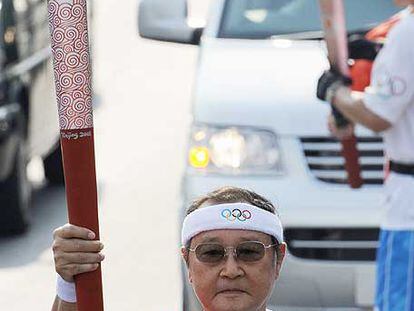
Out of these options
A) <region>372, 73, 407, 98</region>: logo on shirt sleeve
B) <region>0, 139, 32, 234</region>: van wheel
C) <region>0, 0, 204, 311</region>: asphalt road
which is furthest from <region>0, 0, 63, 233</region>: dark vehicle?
<region>372, 73, 407, 98</region>: logo on shirt sleeve

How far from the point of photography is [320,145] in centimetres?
749

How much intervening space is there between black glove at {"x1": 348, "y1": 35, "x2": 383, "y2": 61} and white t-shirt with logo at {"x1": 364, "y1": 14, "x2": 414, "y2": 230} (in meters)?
0.38

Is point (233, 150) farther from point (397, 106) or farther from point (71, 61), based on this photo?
point (71, 61)

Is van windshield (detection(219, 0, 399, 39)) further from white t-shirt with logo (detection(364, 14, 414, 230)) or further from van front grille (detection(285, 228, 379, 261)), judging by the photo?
white t-shirt with logo (detection(364, 14, 414, 230))

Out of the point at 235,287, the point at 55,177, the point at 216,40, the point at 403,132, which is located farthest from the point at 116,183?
the point at 235,287

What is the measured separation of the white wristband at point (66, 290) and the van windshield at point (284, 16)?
14.5 ft

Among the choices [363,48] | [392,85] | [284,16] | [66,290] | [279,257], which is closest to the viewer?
[279,257]

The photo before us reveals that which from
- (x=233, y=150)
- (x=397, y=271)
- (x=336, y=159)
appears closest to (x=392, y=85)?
(x=397, y=271)

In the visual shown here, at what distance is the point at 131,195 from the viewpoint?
12500 mm

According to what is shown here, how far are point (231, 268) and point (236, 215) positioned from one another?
140 mm

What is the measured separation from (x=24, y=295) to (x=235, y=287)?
6.21 metres

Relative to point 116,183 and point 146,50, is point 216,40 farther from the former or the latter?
point 146,50

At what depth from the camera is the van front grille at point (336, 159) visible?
747cm

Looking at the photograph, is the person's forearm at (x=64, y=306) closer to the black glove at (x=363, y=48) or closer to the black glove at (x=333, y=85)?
the black glove at (x=333, y=85)
